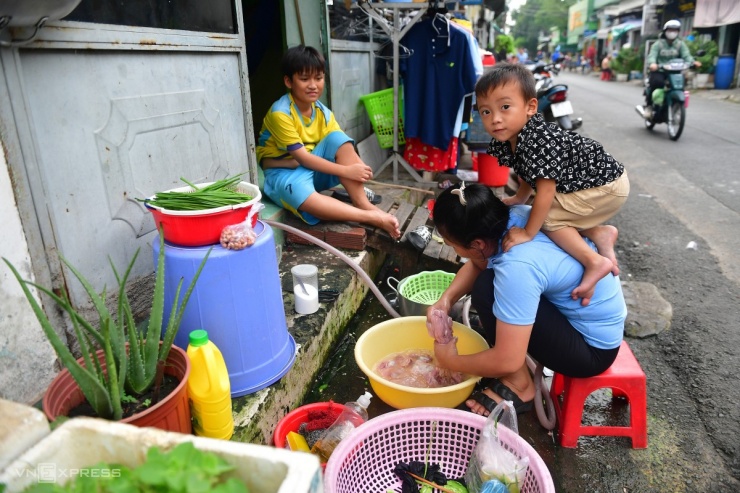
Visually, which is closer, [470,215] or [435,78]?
[470,215]

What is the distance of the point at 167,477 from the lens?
0.96m

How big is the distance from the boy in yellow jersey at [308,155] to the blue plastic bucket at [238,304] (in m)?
1.35

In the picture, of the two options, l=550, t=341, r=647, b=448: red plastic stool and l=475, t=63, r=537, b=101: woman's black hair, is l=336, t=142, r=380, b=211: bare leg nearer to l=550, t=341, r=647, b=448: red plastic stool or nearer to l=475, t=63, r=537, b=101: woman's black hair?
l=475, t=63, r=537, b=101: woman's black hair

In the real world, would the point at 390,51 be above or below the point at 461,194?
above

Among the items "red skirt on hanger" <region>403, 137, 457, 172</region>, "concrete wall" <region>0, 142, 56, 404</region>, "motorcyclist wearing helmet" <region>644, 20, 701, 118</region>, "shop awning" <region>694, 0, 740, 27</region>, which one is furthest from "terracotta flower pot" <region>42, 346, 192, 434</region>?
"shop awning" <region>694, 0, 740, 27</region>

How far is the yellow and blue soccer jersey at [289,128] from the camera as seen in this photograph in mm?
3479

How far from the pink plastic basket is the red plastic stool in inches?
21.3

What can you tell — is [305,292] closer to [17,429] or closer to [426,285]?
[426,285]

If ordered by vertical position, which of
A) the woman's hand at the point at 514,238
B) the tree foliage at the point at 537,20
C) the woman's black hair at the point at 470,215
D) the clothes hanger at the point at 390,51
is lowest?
the woman's hand at the point at 514,238

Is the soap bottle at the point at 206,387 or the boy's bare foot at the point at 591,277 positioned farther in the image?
the boy's bare foot at the point at 591,277

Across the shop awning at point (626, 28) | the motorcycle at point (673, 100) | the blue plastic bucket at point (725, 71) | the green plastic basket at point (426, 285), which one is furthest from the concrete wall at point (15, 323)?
the shop awning at point (626, 28)

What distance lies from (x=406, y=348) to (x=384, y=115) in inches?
145

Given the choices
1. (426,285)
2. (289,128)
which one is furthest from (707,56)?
(289,128)

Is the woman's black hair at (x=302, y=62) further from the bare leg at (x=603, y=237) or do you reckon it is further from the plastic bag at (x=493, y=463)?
the plastic bag at (x=493, y=463)
